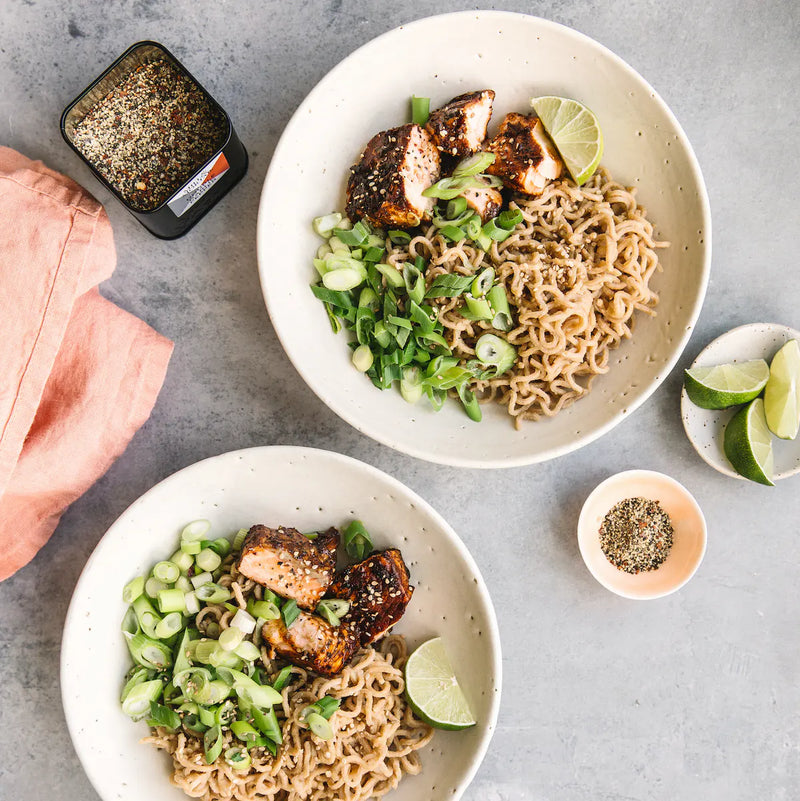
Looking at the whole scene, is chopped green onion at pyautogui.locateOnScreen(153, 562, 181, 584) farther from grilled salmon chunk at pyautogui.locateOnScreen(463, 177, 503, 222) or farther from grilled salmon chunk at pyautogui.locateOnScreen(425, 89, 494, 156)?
grilled salmon chunk at pyautogui.locateOnScreen(425, 89, 494, 156)

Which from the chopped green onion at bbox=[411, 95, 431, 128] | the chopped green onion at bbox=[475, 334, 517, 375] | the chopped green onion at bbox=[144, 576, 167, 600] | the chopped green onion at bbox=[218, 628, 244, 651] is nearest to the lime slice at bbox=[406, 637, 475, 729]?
the chopped green onion at bbox=[218, 628, 244, 651]

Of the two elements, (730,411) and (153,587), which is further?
(730,411)

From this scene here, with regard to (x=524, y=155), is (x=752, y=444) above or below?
below

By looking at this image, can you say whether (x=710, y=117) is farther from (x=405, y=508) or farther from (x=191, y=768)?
(x=191, y=768)

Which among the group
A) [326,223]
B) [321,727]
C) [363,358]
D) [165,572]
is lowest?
[321,727]

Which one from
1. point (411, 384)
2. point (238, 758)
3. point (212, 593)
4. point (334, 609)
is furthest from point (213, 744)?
point (411, 384)

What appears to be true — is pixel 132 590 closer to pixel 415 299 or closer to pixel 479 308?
pixel 415 299

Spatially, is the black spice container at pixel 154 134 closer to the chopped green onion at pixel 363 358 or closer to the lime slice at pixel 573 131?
the chopped green onion at pixel 363 358
